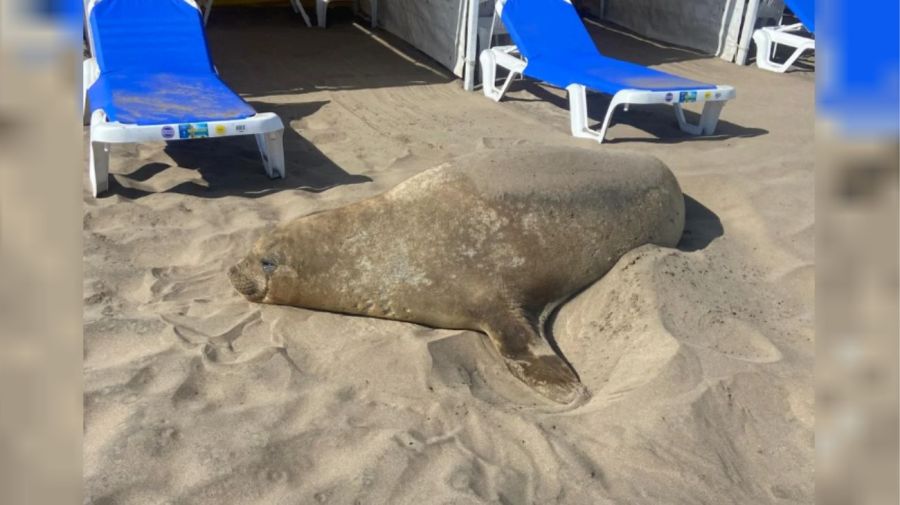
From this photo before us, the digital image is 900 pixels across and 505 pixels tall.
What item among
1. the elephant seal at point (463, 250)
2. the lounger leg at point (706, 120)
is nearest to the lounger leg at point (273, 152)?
the elephant seal at point (463, 250)

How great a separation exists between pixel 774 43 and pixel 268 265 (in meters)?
6.79

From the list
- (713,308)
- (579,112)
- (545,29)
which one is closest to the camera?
(713,308)

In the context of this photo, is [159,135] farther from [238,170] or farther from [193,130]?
[238,170]

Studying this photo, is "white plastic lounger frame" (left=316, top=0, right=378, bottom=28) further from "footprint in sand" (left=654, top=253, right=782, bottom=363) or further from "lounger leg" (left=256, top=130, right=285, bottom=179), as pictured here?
"footprint in sand" (left=654, top=253, right=782, bottom=363)

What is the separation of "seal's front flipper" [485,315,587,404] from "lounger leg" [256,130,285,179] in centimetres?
200

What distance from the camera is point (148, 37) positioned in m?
5.64

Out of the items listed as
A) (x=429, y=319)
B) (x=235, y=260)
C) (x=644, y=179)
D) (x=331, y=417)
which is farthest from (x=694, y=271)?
(x=235, y=260)

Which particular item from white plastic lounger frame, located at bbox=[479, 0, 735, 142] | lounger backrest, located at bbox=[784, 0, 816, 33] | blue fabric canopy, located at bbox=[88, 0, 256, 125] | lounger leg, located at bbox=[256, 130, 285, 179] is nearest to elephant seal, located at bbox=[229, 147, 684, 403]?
lounger leg, located at bbox=[256, 130, 285, 179]

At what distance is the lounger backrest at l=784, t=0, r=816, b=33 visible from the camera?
765cm

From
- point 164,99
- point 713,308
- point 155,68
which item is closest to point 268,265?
point 713,308

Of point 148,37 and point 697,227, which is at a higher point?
point 148,37

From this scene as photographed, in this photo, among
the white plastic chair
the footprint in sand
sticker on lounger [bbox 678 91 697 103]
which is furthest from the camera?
the white plastic chair

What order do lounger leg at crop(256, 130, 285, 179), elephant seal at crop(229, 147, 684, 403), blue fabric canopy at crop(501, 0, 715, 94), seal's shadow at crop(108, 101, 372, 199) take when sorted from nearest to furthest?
1. elephant seal at crop(229, 147, 684, 403)
2. seal's shadow at crop(108, 101, 372, 199)
3. lounger leg at crop(256, 130, 285, 179)
4. blue fabric canopy at crop(501, 0, 715, 94)

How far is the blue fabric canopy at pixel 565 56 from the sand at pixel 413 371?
971 mm
